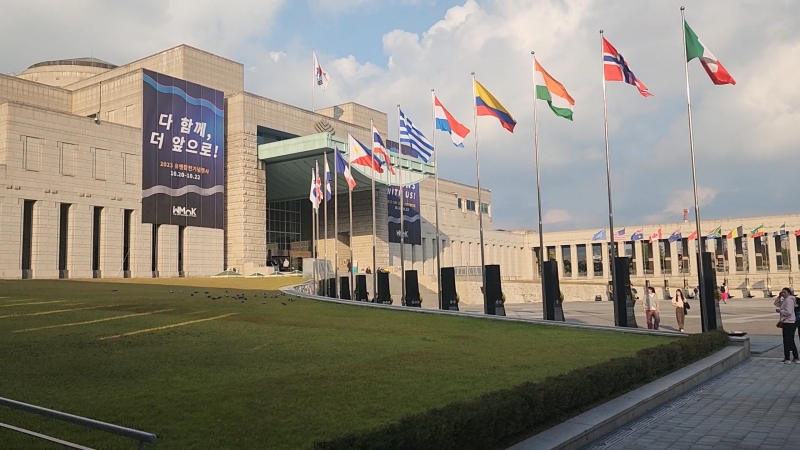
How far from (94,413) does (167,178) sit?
44287mm

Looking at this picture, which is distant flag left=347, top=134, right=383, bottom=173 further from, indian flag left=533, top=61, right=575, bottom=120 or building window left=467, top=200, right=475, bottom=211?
building window left=467, top=200, right=475, bottom=211

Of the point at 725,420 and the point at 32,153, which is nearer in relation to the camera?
the point at 725,420

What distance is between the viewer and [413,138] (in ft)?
96.7

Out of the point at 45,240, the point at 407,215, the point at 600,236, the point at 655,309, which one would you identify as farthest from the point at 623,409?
the point at 600,236

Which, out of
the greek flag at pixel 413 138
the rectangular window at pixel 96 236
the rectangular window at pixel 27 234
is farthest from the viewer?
the rectangular window at pixel 96 236

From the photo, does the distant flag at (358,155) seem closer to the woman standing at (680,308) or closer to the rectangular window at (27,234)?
the woman standing at (680,308)

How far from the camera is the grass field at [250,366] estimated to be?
22.9ft

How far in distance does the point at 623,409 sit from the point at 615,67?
48.8 feet

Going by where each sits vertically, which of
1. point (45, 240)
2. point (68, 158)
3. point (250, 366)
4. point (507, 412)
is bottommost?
point (507, 412)

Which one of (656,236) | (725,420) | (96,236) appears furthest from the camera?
(656,236)

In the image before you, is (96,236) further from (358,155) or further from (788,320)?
(788,320)

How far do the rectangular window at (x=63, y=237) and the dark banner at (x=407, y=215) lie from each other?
1278 inches

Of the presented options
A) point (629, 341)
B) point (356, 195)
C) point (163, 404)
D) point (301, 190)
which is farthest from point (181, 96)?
point (163, 404)

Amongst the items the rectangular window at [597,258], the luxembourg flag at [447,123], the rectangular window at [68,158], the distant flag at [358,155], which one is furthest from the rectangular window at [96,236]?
the rectangular window at [597,258]
